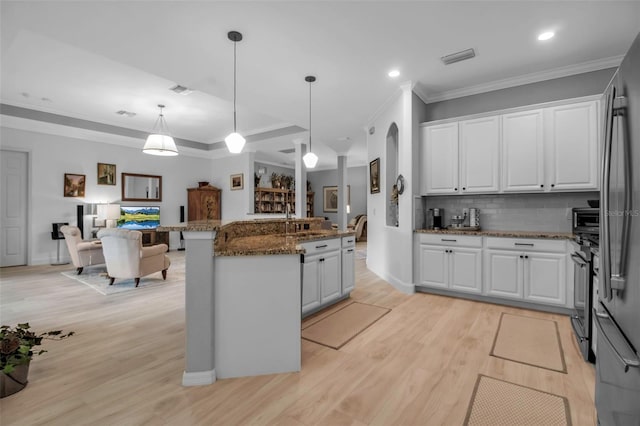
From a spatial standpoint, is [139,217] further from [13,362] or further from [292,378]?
[292,378]

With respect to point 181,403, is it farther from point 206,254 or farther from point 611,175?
point 611,175

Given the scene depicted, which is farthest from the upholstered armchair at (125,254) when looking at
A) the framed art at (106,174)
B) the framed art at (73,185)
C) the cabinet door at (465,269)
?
the cabinet door at (465,269)

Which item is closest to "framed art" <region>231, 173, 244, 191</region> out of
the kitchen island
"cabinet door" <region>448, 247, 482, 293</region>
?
"cabinet door" <region>448, 247, 482, 293</region>

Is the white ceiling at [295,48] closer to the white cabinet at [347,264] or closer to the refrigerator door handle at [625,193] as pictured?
the refrigerator door handle at [625,193]

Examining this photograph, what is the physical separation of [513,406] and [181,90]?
5654 millimetres

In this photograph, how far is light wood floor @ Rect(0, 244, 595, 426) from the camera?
67.2 inches

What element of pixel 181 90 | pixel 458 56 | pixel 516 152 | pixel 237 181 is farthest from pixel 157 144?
pixel 516 152

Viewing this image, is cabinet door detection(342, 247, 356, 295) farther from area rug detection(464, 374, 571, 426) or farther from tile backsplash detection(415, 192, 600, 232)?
area rug detection(464, 374, 571, 426)

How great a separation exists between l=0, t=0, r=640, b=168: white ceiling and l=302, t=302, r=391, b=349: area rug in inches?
113

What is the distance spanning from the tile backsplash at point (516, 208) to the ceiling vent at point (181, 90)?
410 cm

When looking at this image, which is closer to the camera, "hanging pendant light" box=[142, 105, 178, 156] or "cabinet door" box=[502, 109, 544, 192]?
"cabinet door" box=[502, 109, 544, 192]

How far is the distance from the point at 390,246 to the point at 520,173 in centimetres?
200

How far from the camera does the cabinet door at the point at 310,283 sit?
312 cm

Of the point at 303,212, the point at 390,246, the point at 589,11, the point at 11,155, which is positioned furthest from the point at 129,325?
the point at 11,155
